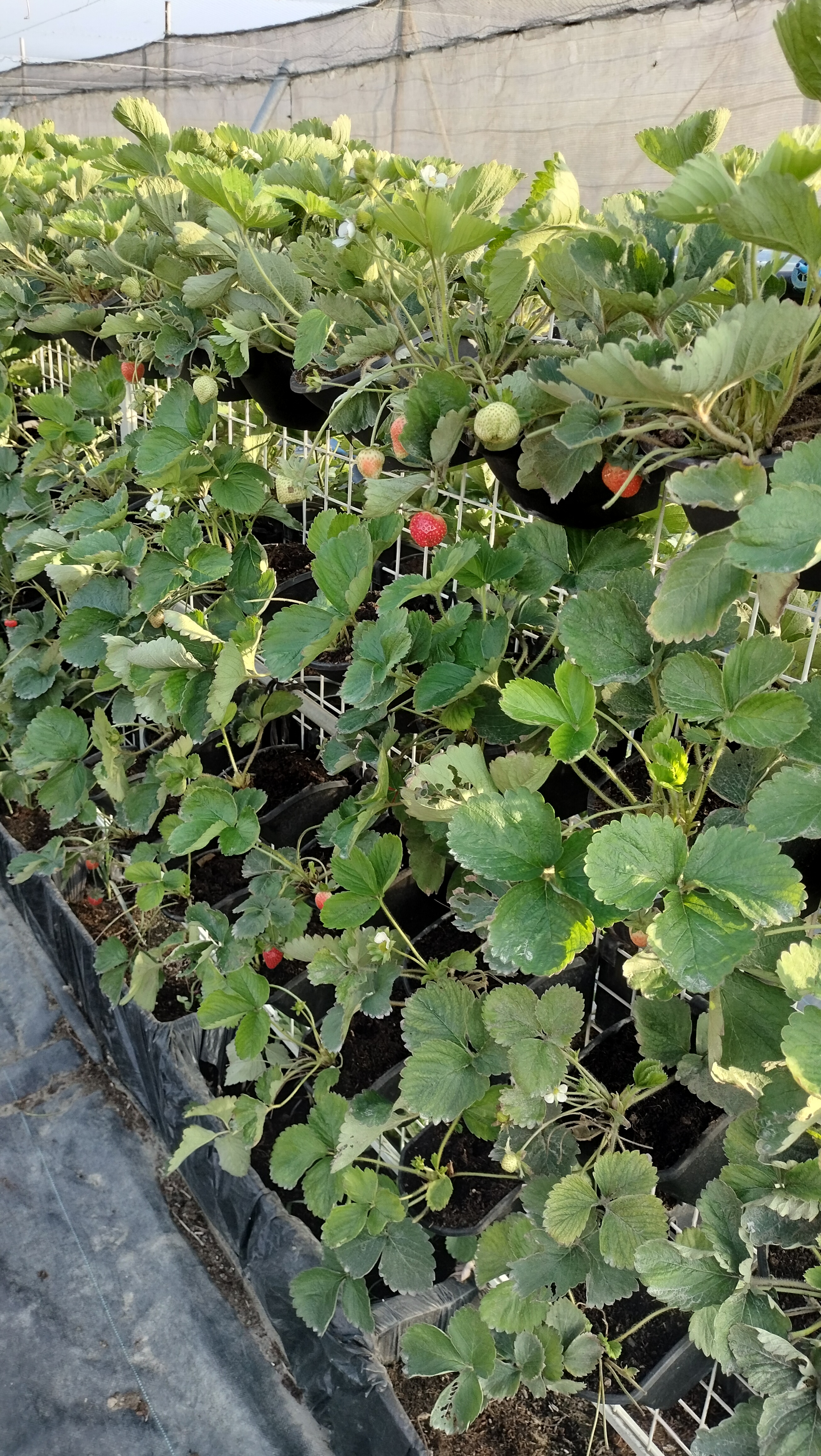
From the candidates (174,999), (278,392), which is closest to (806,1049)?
(278,392)

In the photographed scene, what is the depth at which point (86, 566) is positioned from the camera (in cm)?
162

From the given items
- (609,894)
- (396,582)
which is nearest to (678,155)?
(396,582)

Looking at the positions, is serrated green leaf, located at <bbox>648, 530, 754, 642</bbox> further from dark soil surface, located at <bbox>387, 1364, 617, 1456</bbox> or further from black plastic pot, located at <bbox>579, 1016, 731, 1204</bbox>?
dark soil surface, located at <bbox>387, 1364, 617, 1456</bbox>

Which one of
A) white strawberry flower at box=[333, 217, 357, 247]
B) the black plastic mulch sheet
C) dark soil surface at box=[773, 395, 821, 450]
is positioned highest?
white strawberry flower at box=[333, 217, 357, 247]

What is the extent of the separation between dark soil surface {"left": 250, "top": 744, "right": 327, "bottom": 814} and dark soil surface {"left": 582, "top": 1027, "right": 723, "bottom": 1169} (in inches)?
30.9

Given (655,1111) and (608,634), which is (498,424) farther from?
(655,1111)

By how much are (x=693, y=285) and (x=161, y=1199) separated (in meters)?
1.71

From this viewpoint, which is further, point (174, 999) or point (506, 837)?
point (174, 999)

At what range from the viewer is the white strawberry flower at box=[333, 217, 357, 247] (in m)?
0.94

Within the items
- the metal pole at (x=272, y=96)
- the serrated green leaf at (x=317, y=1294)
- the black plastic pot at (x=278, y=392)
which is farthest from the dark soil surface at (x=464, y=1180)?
the metal pole at (x=272, y=96)

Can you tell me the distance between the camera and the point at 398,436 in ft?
3.17

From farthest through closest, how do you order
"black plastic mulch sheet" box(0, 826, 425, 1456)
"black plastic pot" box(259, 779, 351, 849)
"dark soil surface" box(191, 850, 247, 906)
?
1. "dark soil surface" box(191, 850, 247, 906)
2. "black plastic pot" box(259, 779, 351, 849)
3. "black plastic mulch sheet" box(0, 826, 425, 1456)

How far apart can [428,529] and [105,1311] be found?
1370 mm

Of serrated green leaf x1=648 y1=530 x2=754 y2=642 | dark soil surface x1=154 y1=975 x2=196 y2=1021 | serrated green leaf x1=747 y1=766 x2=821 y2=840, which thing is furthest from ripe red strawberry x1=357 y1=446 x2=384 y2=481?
dark soil surface x1=154 y1=975 x2=196 y2=1021
